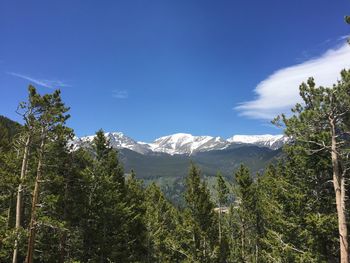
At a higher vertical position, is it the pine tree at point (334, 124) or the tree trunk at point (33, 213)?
the pine tree at point (334, 124)

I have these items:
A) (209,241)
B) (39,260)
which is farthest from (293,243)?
(39,260)

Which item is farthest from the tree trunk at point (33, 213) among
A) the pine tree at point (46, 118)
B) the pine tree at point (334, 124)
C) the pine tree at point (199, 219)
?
the pine tree at point (199, 219)

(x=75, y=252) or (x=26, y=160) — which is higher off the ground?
(x=26, y=160)

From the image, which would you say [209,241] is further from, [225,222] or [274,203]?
[225,222]

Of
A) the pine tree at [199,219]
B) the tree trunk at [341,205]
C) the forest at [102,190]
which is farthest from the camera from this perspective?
the pine tree at [199,219]

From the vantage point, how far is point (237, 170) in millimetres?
44000

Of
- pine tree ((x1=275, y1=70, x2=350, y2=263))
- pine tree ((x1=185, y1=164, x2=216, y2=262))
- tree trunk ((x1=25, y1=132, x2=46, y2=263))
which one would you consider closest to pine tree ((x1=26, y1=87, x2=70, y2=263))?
tree trunk ((x1=25, y1=132, x2=46, y2=263))

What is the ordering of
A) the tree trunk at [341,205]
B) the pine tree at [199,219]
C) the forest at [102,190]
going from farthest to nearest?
the pine tree at [199,219]
the forest at [102,190]
the tree trunk at [341,205]

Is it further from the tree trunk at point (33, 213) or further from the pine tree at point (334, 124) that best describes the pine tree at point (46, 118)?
the pine tree at point (334, 124)

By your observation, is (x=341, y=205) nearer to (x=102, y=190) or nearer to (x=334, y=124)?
(x=334, y=124)

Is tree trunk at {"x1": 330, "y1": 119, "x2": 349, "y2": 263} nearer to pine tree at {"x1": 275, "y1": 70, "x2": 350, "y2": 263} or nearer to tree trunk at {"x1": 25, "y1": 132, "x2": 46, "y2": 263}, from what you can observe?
pine tree at {"x1": 275, "y1": 70, "x2": 350, "y2": 263}

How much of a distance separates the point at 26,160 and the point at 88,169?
497 centimetres

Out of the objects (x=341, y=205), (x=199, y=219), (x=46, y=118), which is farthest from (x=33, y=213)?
(x=199, y=219)

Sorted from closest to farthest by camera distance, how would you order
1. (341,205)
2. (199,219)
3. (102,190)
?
(341,205), (102,190), (199,219)
